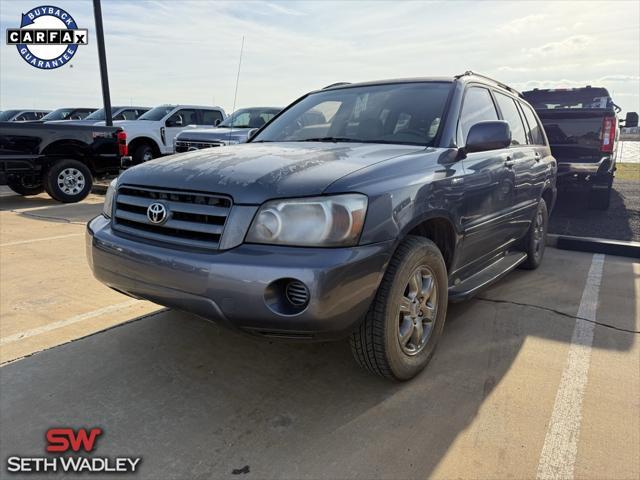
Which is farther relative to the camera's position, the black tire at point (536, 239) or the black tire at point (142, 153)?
the black tire at point (142, 153)

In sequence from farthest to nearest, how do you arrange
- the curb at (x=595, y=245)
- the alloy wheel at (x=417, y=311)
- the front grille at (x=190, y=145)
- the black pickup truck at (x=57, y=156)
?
the front grille at (x=190, y=145) < the black pickup truck at (x=57, y=156) < the curb at (x=595, y=245) < the alloy wheel at (x=417, y=311)

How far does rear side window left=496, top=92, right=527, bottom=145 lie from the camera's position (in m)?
4.09

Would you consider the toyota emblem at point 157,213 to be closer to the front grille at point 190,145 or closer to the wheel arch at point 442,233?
the wheel arch at point 442,233

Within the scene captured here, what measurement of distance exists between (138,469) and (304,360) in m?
1.14

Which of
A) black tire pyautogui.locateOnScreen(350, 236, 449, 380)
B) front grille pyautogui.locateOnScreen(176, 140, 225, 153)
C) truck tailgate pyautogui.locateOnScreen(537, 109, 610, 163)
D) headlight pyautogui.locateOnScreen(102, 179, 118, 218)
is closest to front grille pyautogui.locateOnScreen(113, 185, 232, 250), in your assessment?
headlight pyautogui.locateOnScreen(102, 179, 118, 218)

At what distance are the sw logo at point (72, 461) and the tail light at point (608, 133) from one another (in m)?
7.37

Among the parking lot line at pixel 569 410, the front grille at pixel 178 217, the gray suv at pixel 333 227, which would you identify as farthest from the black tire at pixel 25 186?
the parking lot line at pixel 569 410

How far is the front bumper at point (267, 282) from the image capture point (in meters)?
2.01

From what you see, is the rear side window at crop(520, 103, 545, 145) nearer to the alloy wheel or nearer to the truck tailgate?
the truck tailgate

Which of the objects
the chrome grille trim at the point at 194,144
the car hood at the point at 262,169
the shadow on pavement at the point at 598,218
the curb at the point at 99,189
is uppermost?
the chrome grille trim at the point at 194,144

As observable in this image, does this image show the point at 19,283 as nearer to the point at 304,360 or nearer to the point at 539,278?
the point at 304,360

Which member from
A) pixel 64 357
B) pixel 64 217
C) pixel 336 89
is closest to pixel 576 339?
pixel 336 89

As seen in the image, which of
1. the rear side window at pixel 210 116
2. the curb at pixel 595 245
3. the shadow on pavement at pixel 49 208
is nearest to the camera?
the curb at pixel 595 245

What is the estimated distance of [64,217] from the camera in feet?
24.2
